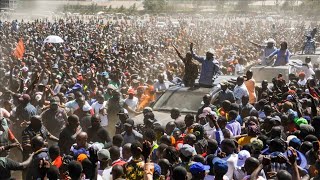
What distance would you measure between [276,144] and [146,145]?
4.69 ft

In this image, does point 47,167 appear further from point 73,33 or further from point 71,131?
point 73,33

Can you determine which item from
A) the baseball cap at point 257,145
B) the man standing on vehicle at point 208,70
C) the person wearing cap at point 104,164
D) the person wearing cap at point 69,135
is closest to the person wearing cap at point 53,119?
the person wearing cap at point 69,135

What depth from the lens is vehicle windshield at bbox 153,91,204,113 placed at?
1079 centimetres

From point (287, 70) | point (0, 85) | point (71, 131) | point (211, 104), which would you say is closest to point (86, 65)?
point (0, 85)

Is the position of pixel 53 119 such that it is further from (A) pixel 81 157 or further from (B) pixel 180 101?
(A) pixel 81 157

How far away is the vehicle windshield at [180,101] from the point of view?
35.4ft

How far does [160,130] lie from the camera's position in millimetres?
8156

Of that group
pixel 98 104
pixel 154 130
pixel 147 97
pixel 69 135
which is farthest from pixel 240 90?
pixel 69 135

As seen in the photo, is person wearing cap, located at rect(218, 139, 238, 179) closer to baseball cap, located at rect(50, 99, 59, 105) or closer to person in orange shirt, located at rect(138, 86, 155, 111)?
baseball cap, located at rect(50, 99, 59, 105)

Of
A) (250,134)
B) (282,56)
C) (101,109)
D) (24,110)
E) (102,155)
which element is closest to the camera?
(102,155)

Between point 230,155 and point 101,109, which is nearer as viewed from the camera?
point 230,155

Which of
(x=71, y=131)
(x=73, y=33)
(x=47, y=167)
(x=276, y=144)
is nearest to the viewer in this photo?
(x=47, y=167)

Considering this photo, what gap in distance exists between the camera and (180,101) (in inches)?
433

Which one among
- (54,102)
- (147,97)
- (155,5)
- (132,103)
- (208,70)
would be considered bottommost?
(155,5)
